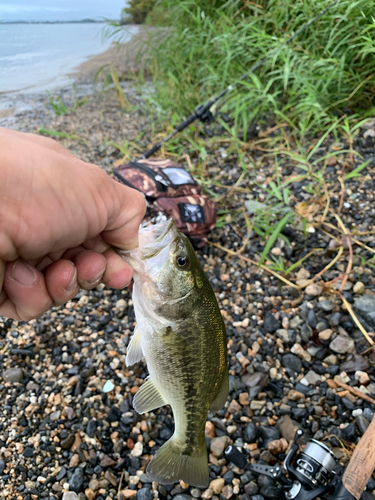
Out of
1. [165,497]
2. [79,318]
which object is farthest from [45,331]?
[165,497]

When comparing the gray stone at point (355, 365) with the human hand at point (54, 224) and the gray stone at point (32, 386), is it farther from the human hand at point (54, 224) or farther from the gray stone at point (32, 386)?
the gray stone at point (32, 386)

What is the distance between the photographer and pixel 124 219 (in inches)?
58.7

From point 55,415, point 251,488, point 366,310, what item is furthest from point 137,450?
point 366,310

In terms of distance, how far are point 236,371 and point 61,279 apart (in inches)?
62.9

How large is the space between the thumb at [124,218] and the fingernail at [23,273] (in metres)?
0.35

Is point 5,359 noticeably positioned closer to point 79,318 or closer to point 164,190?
point 79,318

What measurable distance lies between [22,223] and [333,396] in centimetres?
222

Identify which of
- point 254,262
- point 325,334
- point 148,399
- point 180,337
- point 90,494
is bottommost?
point 90,494

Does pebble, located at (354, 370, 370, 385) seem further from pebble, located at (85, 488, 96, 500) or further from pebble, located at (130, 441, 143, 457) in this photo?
pebble, located at (85, 488, 96, 500)

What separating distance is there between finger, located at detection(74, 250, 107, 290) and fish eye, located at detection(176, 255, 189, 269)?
34cm

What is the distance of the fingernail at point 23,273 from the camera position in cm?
147

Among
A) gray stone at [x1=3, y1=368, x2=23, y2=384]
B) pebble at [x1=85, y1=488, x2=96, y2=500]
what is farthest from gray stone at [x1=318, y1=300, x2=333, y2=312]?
gray stone at [x1=3, y1=368, x2=23, y2=384]

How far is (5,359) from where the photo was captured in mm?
2645

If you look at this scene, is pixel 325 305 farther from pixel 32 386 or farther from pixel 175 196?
pixel 32 386
